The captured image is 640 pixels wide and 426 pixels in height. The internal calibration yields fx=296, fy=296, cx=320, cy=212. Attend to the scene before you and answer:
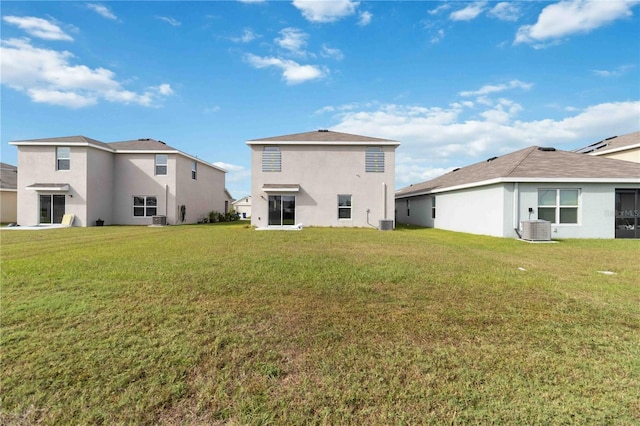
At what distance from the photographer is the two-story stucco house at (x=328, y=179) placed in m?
20.2

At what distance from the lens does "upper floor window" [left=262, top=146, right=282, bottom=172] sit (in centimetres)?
2030

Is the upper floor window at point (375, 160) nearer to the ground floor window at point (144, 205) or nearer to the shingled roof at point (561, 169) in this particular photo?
the shingled roof at point (561, 169)

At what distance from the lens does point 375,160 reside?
20312 millimetres

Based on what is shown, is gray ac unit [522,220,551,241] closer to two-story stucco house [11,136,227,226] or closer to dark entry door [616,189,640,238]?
dark entry door [616,189,640,238]

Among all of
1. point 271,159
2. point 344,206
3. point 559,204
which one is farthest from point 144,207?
point 559,204

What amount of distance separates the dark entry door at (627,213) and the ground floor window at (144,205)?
28668 mm

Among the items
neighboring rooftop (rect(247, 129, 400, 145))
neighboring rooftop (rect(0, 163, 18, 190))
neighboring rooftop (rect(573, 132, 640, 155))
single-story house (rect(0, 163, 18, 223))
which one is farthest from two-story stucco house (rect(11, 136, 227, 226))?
neighboring rooftop (rect(573, 132, 640, 155))

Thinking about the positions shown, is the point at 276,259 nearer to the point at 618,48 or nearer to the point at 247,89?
the point at 247,89

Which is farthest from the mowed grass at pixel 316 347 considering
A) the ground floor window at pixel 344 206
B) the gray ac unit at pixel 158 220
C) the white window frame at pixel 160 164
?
the white window frame at pixel 160 164

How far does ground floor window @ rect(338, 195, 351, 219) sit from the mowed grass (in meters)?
14.0

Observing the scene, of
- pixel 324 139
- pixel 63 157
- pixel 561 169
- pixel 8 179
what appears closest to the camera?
pixel 561 169

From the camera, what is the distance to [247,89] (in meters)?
18.5

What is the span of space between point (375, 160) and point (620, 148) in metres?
16.4

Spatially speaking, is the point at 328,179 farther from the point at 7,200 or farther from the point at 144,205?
the point at 7,200
